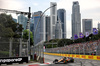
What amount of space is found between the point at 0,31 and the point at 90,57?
2475 centimetres

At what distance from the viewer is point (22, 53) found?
23.1m

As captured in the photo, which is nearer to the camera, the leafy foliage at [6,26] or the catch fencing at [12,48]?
the catch fencing at [12,48]

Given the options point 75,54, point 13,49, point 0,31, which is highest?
point 0,31

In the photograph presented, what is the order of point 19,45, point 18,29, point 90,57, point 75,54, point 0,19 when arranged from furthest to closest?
point 18,29
point 0,19
point 75,54
point 90,57
point 19,45

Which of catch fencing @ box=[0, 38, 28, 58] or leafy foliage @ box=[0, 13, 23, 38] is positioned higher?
leafy foliage @ box=[0, 13, 23, 38]

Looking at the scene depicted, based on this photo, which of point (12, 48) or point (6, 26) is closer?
point (12, 48)

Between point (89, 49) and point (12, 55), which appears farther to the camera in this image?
point (89, 49)

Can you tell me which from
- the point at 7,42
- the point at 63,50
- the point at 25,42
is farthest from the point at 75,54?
the point at 7,42

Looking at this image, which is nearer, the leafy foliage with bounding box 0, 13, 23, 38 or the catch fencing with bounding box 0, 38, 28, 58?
the catch fencing with bounding box 0, 38, 28, 58

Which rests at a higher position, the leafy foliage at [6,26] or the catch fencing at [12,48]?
the leafy foliage at [6,26]

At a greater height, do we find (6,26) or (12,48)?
(6,26)

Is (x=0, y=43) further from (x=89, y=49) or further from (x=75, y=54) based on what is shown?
(x=75, y=54)

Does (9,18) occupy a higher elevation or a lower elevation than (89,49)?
higher

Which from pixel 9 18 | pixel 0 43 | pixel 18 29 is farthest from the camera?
pixel 18 29
